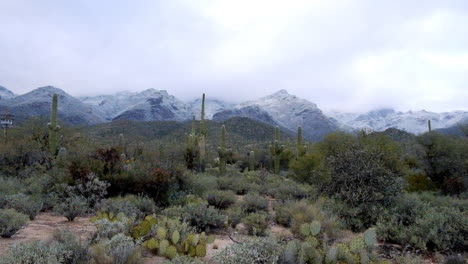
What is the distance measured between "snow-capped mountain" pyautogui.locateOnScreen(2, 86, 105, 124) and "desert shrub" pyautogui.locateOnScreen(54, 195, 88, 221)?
111004 mm

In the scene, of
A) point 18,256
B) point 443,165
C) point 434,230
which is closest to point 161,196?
point 18,256

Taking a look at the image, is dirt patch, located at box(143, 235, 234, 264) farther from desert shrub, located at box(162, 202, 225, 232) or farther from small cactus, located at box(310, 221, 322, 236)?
small cactus, located at box(310, 221, 322, 236)

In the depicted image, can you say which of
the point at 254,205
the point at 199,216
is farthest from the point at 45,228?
the point at 254,205

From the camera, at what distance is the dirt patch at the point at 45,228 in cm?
584

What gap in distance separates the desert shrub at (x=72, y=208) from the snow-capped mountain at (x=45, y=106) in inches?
4370

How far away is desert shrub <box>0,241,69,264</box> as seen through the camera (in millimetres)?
4043

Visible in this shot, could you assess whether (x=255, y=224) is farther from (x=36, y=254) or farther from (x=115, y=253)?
(x=36, y=254)

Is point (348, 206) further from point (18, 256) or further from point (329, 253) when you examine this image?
point (18, 256)

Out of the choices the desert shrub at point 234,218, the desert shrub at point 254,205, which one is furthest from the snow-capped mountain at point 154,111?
the desert shrub at point 234,218

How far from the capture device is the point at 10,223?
19.7 feet

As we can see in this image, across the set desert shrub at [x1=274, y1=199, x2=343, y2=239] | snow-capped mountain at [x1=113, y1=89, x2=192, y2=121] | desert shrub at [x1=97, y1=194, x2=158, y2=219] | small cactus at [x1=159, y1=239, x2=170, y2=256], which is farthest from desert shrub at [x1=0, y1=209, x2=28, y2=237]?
snow-capped mountain at [x1=113, y1=89, x2=192, y2=121]

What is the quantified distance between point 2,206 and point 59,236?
12.0ft

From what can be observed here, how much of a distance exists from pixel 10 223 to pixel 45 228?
1044mm

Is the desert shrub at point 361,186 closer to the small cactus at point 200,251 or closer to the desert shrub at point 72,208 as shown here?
the small cactus at point 200,251
